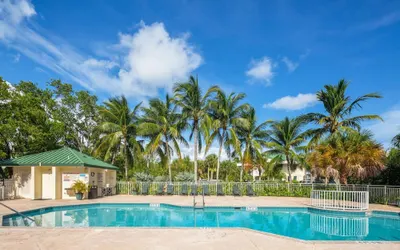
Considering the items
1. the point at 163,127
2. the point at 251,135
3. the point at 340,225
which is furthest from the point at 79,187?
Result: the point at 340,225

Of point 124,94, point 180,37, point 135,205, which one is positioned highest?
point 180,37

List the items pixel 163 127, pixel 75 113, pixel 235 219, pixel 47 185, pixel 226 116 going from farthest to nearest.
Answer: pixel 75 113, pixel 163 127, pixel 226 116, pixel 47 185, pixel 235 219

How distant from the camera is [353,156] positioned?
13523mm

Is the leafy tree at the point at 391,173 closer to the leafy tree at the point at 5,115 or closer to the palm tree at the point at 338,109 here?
the palm tree at the point at 338,109

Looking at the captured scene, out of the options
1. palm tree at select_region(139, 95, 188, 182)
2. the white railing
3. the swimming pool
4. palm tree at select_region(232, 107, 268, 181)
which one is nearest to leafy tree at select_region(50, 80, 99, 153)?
palm tree at select_region(139, 95, 188, 182)

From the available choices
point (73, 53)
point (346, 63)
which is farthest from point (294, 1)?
point (73, 53)

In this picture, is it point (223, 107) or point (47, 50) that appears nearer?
point (47, 50)

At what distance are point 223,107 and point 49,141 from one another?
1524 centimetres

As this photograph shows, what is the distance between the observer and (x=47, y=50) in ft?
53.0

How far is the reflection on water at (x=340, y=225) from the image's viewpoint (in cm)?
925

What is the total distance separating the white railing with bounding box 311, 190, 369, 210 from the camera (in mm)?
12523

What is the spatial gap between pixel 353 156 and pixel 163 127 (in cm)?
1362

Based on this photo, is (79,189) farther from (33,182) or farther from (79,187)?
(33,182)

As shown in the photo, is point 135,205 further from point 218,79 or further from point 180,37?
point 218,79
